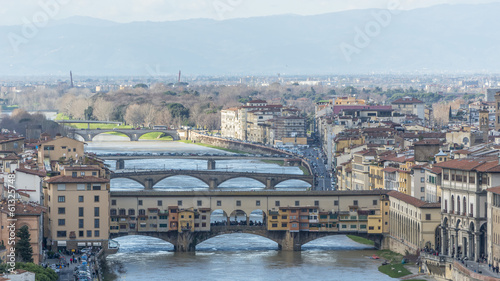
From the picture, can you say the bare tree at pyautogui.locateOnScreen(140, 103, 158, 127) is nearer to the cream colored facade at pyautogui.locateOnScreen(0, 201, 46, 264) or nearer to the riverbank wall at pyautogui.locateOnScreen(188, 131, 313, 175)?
the riverbank wall at pyautogui.locateOnScreen(188, 131, 313, 175)

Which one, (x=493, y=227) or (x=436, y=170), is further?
(x=436, y=170)

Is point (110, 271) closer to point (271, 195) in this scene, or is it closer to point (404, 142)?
point (271, 195)

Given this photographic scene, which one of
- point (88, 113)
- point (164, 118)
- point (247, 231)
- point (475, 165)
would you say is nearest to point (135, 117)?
point (164, 118)

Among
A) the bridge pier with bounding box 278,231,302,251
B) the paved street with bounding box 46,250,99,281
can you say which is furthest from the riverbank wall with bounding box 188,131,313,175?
the paved street with bounding box 46,250,99,281

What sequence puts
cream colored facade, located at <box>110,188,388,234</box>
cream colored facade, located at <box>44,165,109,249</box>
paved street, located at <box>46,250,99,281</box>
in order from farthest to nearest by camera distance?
1. cream colored facade, located at <box>110,188,388,234</box>
2. cream colored facade, located at <box>44,165,109,249</box>
3. paved street, located at <box>46,250,99,281</box>

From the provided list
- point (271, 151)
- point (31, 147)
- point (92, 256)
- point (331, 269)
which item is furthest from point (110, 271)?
point (271, 151)

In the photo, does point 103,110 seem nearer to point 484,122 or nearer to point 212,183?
point 212,183
